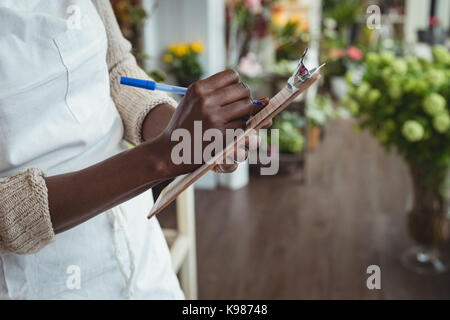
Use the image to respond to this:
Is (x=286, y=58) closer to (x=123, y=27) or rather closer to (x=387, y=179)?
(x=387, y=179)

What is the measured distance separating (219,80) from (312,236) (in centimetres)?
253

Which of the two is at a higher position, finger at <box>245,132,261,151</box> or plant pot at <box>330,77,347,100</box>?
finger at <box>245,132,261,151</box>

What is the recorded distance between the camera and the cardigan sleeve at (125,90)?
0.81 m

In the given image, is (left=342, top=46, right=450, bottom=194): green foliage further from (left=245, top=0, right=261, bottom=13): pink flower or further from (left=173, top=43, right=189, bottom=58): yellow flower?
(left=245, top=0, right=261, bottom=13): pink flower

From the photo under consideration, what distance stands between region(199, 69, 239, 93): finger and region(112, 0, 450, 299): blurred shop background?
27.1 inches

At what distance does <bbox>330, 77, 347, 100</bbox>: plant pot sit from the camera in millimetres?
6441

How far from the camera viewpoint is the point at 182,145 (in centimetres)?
54

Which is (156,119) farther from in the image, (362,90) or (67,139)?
(362,90)

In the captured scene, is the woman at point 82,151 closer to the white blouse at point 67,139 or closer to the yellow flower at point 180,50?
the white blouse at point 67,139

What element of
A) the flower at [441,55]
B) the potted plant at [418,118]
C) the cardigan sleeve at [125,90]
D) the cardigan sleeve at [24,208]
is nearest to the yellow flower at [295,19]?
the potted plant at [418,118]

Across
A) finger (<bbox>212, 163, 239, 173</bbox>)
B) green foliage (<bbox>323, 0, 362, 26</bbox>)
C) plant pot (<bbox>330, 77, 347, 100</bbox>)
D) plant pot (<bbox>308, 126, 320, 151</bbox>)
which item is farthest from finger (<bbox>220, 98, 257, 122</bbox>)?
green foliage (<bbox>323, 0, 362, 26</bbox>)

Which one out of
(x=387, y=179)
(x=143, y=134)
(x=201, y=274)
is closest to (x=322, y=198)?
(x=387, y=179)

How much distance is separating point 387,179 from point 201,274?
2.00 meters

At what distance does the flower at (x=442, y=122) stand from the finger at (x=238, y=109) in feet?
5.24
